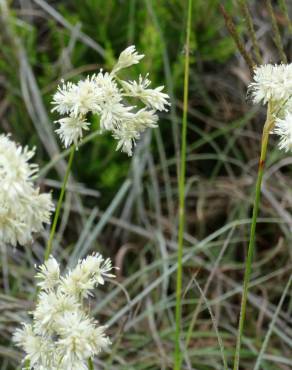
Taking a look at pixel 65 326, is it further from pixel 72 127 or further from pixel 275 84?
pixel 275 84

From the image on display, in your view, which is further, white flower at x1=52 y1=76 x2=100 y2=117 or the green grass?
the green grass

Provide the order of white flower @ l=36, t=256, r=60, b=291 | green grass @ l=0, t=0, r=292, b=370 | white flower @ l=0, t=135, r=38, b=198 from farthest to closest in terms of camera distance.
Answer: green grass @ l=0, t=0, r=292, b=370
white flower @ l=36, t=256, r=60, b=291
white flower @ l=0, t=135, r=38, b=198

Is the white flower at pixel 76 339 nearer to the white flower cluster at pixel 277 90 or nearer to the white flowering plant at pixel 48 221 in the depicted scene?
the white flowering plant at pixel 48 221

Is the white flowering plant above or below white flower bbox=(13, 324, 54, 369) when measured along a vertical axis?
above

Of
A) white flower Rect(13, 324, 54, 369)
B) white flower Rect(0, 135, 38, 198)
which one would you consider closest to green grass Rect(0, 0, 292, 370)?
white flower Rect(13, 324, 54, 369)

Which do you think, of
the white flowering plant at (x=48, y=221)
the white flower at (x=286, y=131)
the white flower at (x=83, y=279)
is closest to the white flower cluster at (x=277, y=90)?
the white flower at (x=286, y=131)

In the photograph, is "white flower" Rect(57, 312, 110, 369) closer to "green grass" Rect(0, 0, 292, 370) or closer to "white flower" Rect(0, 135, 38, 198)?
"white flower" Rect(0, 135, 38, 198)
